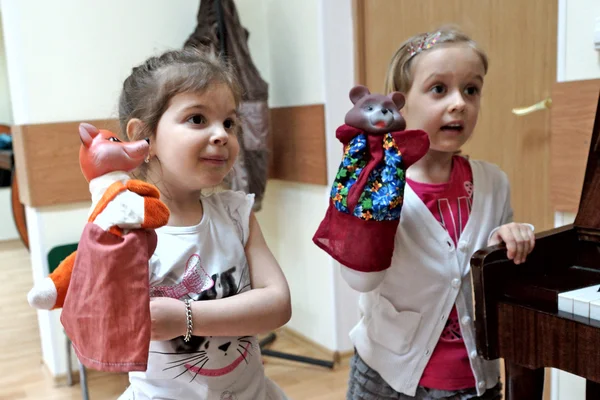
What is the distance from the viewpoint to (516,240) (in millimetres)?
1024

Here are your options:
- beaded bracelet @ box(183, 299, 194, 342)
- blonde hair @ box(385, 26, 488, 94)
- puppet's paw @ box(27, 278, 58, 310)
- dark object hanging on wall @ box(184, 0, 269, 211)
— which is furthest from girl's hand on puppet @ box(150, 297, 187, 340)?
dark object hanging on wall @ box(184, 0, 269, 211)

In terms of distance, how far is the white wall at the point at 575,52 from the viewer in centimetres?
142

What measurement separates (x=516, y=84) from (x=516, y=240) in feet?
3.27

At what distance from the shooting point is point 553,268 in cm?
107

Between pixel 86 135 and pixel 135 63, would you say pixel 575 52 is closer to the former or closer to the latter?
pixel 86 135

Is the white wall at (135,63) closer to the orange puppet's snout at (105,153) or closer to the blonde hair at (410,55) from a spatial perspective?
the blonde hair at (410,55)

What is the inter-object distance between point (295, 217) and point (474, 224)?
5.35 feet

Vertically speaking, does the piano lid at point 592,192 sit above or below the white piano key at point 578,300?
above

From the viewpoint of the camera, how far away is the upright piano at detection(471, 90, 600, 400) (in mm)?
Result: 850

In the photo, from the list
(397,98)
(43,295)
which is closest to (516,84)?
(397,98)

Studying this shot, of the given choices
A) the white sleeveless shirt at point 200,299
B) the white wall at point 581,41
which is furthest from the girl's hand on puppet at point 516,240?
the white wall at point 581,41

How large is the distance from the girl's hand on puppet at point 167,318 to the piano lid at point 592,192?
0.75 meters

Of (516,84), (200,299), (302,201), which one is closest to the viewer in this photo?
(200,299)

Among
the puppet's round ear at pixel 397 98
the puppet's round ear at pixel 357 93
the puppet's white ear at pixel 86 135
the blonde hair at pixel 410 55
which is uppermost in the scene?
the blonde hair at pixel 410 55
